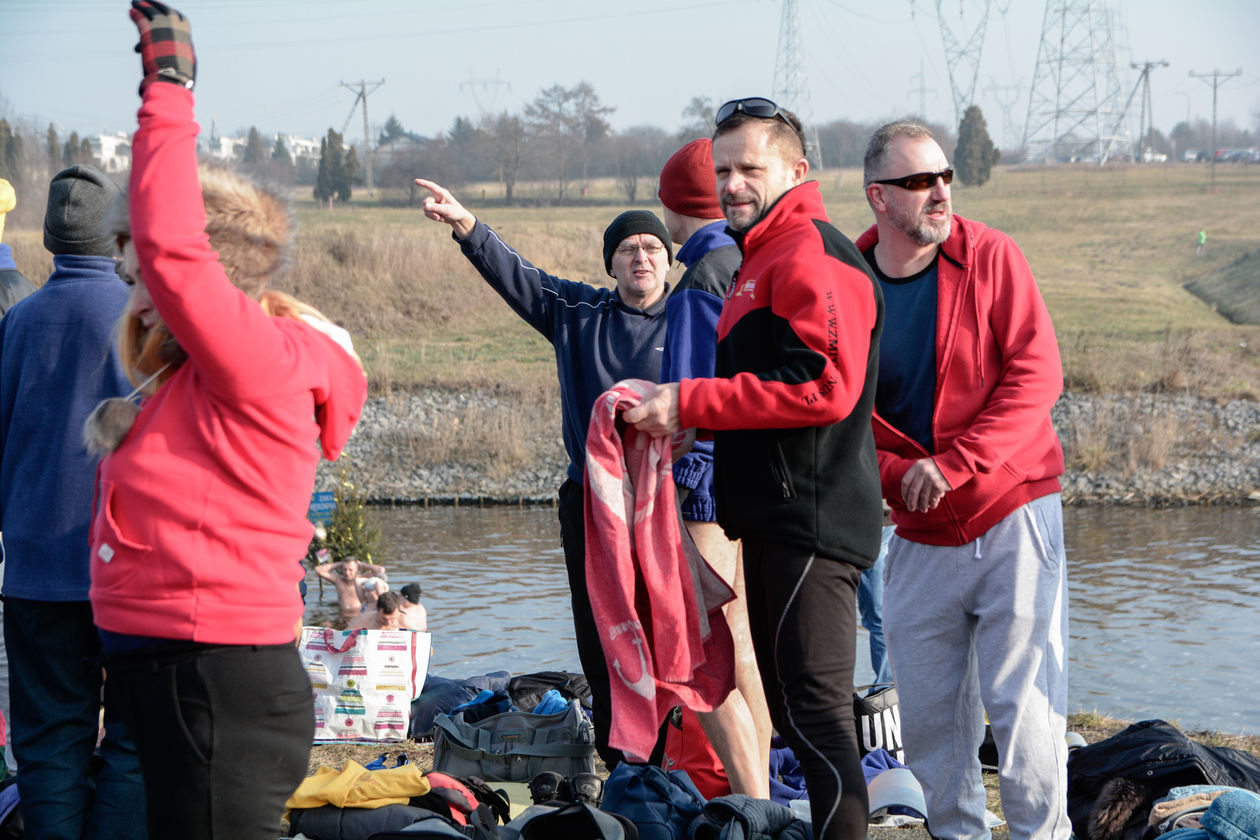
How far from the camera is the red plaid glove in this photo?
6.51 ft

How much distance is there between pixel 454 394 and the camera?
69.9 ft

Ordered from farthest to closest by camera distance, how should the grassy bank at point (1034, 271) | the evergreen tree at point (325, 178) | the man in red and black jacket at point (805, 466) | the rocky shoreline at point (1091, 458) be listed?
the evergreen tree at point (325, 178) < the grassy bank at point (1034, 271) < the rocky shoreline at point (1091, 458) < the man in red and black jacket at point (805, 466)

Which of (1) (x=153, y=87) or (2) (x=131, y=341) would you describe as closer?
(1) (x=153, y=87)

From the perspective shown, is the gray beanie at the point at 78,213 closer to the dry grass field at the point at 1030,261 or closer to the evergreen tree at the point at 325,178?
the dry grass field at the point at 1030,261

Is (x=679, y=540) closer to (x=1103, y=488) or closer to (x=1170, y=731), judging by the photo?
(x=1170, y=731)

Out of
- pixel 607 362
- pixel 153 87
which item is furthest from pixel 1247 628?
pixel 153 87

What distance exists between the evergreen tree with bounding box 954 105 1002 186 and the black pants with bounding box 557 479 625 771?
53.6 meters

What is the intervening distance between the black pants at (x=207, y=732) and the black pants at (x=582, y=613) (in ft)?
5.87

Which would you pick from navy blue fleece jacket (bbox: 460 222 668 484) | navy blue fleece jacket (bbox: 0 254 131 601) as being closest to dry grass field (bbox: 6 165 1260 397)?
navy blue fleece jacket (bbox: 460 222 668 484)

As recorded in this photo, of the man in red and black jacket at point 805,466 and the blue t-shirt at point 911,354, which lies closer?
the man in red and black jacket at point 805,466

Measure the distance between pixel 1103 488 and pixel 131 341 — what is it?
16910 millimetres

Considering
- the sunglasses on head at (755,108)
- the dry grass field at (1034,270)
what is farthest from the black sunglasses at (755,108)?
the dry grass field at (1034,270)

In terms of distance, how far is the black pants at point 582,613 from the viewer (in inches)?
150

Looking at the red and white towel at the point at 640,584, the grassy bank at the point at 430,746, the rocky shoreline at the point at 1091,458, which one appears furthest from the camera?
the rocky shoreline at the point at 1091,458
